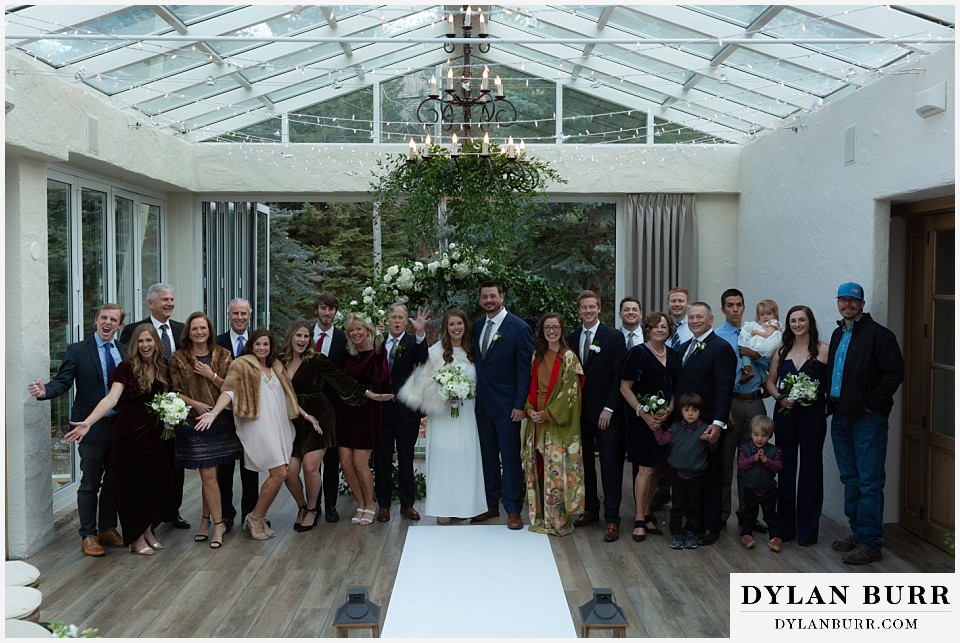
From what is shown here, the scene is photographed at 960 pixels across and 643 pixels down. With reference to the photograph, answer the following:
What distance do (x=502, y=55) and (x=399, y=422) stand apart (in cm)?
406

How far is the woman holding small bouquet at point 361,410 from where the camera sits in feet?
19.3

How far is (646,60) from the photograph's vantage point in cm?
706

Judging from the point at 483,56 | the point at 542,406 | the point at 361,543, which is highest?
the point at 483,56

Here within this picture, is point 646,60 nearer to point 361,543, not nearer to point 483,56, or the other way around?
point 483,56

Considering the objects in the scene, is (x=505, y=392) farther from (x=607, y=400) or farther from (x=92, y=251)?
(x=92, y=251)

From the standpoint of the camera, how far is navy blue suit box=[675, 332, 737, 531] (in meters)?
5.42

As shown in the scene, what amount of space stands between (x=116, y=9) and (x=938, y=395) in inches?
216

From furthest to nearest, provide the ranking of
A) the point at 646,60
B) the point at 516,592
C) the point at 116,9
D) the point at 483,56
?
the point at 483,56 < the point at 646,60 < the point at 116,9 < the point at 516,592

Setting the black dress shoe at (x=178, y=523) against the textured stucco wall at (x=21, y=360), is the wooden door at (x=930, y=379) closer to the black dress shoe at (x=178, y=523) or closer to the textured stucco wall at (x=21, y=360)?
the black dress shoe at (x=178, y=523)

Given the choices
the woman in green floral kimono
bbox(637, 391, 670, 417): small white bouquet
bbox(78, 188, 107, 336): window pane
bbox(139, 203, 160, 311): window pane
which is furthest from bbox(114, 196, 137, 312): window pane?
bbox(637, 391, 670, 417): small white bouquet

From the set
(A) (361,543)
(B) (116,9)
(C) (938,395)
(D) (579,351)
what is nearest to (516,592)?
(A) (361,543)

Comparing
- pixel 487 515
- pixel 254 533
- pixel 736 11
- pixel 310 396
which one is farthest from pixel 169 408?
pixel 736 11

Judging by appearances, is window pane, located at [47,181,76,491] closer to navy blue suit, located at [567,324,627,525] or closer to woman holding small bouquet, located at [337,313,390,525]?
woman holding small bouquet, located at [337,313,390,525]

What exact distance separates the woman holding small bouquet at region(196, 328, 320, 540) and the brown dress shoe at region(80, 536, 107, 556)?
89 cm
